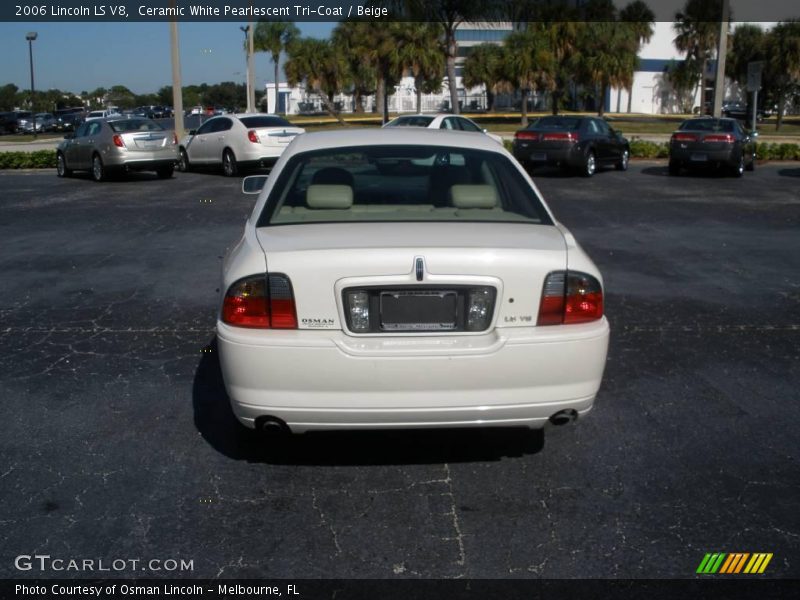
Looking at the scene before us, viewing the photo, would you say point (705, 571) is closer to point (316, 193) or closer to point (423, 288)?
point (423, 288)

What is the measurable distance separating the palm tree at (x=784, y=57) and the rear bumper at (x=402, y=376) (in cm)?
5692

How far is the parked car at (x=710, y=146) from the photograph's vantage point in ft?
68.9

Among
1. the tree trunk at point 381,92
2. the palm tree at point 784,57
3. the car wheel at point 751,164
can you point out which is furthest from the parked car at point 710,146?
the palm tree at point 784,57

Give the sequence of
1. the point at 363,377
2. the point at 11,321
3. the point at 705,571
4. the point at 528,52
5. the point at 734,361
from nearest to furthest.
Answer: the point at 705,571, the point at 363,377, the point at 734,361, the point at 11,321, the point at 528,52

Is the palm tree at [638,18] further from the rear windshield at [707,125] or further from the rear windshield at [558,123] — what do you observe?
the rear windshield at [558,123]

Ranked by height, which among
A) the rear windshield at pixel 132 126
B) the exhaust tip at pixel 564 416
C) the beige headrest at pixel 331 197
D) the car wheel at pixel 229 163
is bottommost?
the car wheel at pixel 229 163

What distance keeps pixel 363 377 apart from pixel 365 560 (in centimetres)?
76

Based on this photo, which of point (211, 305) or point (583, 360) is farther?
point (211, 305)

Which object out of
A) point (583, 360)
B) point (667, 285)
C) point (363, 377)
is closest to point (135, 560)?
point (363, 377)

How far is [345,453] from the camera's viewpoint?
15.7 ft

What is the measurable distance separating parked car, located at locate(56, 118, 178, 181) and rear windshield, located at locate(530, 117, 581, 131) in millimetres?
8944

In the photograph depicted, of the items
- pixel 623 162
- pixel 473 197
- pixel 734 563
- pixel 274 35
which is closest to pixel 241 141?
pixel 623 162

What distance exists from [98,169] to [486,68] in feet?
149

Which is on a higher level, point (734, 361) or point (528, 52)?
point (528, 52)
